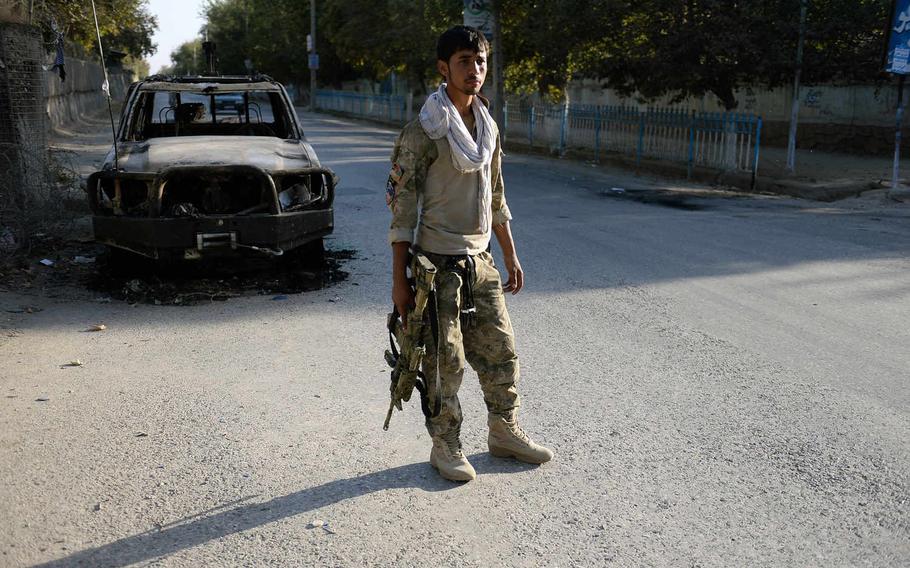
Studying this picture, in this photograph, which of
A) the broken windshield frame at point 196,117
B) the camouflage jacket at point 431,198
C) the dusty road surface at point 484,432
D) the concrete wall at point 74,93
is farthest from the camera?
the concrete wall at point 74,93

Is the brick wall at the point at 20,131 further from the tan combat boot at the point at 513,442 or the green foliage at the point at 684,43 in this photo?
the green foliage at the point at 684,43

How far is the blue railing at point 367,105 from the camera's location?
41.5 m

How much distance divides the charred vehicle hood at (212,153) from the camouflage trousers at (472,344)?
3.81m

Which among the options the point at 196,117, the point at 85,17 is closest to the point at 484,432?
the point at 196,117

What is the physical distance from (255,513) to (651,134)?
16476 millimetres

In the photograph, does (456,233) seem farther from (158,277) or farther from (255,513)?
(158,277)

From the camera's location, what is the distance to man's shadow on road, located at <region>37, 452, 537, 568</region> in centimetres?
307

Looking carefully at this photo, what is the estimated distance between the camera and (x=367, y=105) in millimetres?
46500

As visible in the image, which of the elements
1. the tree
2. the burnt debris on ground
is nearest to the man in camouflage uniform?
the burnt debris on ground

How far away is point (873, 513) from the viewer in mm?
3355

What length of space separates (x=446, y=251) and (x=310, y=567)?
1312mm

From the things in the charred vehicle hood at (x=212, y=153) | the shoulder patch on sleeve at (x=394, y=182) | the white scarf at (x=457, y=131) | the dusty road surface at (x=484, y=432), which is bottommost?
the dusty road surface at (x=484, y=432)

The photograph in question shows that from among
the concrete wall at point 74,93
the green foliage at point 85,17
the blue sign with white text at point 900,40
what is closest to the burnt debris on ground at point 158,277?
the green foliage at point 85,17

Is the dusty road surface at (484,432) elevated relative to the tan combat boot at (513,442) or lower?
lower
